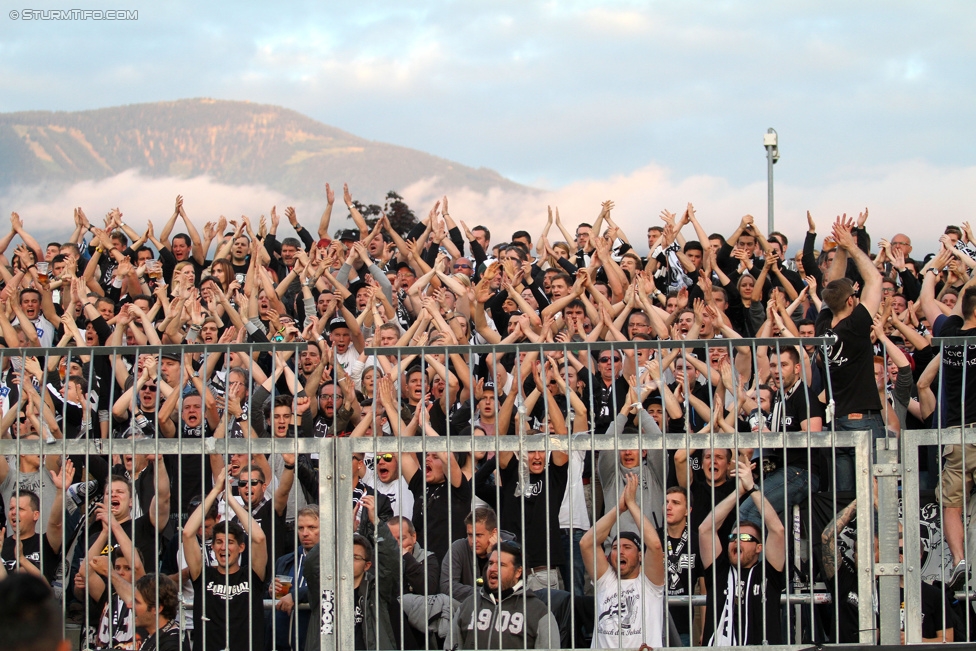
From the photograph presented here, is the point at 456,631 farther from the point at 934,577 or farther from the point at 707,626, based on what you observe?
the point at 934,577

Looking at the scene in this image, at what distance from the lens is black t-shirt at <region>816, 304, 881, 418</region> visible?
28.8 ft

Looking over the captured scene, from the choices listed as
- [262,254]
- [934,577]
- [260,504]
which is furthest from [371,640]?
[262,254]

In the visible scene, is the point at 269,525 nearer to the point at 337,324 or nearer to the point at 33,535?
the point at 33,535

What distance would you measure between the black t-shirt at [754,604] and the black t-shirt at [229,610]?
2684mm

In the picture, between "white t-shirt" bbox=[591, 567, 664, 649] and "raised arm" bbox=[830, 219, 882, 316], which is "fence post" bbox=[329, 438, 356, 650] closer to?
"white t-shirt" bbox=[591, 567, 664, 649]

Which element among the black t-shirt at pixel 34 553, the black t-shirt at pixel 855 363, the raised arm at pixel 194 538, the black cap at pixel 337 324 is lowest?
the black t-shirt at pixel 34 553

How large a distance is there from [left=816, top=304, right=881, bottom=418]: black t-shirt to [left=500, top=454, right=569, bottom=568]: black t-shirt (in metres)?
2.30

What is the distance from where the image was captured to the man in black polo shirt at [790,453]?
22.9 ft

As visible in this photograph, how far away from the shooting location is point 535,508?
809 centimetres

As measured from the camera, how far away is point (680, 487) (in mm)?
8164

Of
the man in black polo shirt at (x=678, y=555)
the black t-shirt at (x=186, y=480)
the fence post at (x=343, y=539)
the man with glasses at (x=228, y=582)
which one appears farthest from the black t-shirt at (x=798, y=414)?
the black t-shirt at (x=186, y=480)

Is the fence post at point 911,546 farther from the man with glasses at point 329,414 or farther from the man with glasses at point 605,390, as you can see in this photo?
the man with glasses at point 329,414

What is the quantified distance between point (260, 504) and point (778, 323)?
16.2 feet

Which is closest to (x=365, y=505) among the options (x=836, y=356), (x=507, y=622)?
(x=507, y=622)
